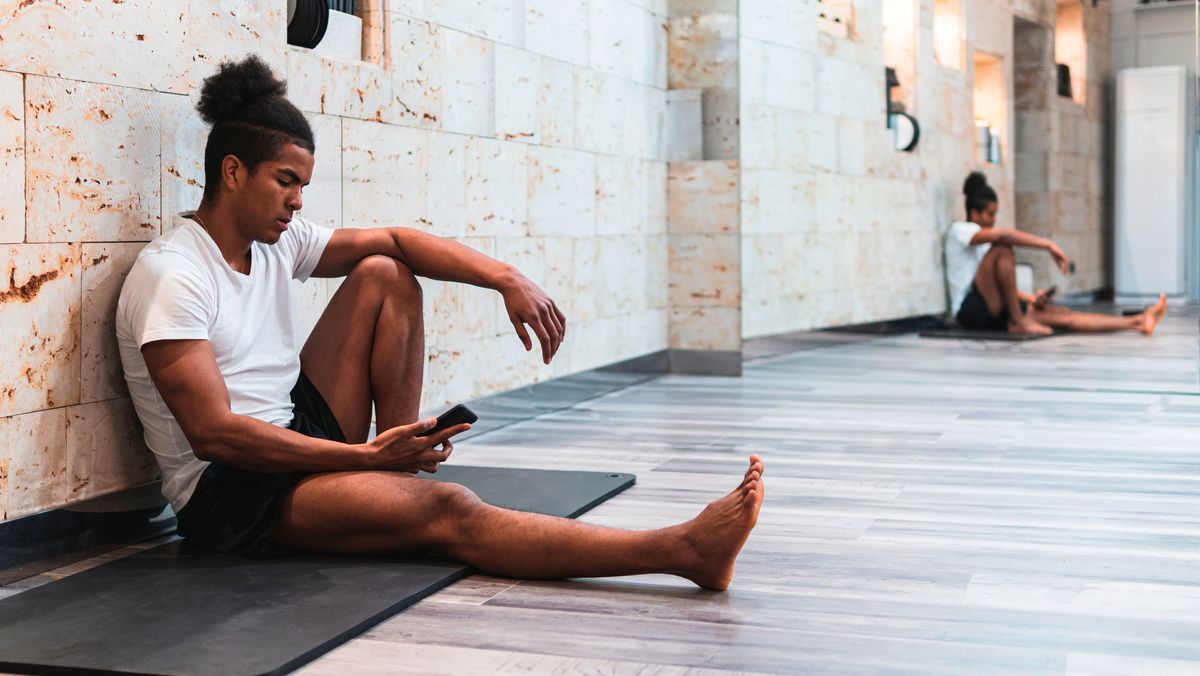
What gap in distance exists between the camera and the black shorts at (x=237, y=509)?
2.47 m

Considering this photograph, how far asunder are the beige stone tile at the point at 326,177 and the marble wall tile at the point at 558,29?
1257 millimetres

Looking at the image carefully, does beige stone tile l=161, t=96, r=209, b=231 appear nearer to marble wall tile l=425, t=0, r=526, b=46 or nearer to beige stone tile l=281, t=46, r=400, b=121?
beige stone tile l=281, t=46, r=400, b=121

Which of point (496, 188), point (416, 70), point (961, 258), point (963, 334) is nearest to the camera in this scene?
point (416, 70)

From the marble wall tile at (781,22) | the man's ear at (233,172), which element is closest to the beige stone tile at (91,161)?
the man's ear at (233,172)

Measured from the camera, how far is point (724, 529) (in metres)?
2.24

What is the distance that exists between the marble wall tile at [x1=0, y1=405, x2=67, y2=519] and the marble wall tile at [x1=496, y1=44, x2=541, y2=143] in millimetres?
2108

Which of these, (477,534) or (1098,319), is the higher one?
(1098,319)

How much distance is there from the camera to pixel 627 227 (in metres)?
5.43

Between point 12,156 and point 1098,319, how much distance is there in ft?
15.2

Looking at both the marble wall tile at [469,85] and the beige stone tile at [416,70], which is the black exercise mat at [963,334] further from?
the beige stone tile at [416,70]

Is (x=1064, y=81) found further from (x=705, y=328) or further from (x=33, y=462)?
(x=33, y=462)

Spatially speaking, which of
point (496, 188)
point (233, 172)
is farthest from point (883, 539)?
point (496, 188)

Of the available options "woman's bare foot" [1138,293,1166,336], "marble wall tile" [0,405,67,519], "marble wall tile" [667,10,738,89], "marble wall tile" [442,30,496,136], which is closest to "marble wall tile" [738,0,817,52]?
"marble wall tile" [667,10,738,89]

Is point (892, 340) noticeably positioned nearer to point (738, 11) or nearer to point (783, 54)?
point (783, 54)
